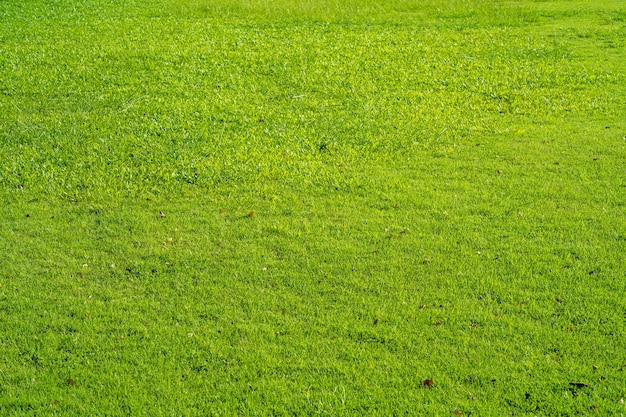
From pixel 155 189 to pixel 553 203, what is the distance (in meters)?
4.38

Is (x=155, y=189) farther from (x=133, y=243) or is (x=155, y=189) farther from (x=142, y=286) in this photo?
(x=142, y=286)

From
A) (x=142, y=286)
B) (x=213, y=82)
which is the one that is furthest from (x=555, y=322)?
(x=213, y=82)

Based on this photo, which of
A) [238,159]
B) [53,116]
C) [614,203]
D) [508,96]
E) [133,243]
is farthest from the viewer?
[508,96]

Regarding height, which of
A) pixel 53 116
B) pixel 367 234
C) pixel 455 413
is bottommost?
pixel 455 413

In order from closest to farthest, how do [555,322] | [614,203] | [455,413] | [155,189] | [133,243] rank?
[455,413], [555,322], [133,243], [614,203], [155,189]

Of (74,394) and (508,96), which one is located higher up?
(508,96)

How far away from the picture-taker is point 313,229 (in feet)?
22.8

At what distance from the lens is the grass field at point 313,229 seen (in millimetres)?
5027

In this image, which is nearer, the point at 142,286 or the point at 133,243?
the point at 142,286

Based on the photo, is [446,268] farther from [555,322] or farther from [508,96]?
[508,96]

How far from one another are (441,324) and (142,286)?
2.61 meters

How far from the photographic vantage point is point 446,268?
246 inches

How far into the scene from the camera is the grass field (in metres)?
5.03

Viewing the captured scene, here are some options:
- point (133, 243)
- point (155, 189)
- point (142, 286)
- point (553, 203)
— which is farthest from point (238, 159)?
point (553, 203)
